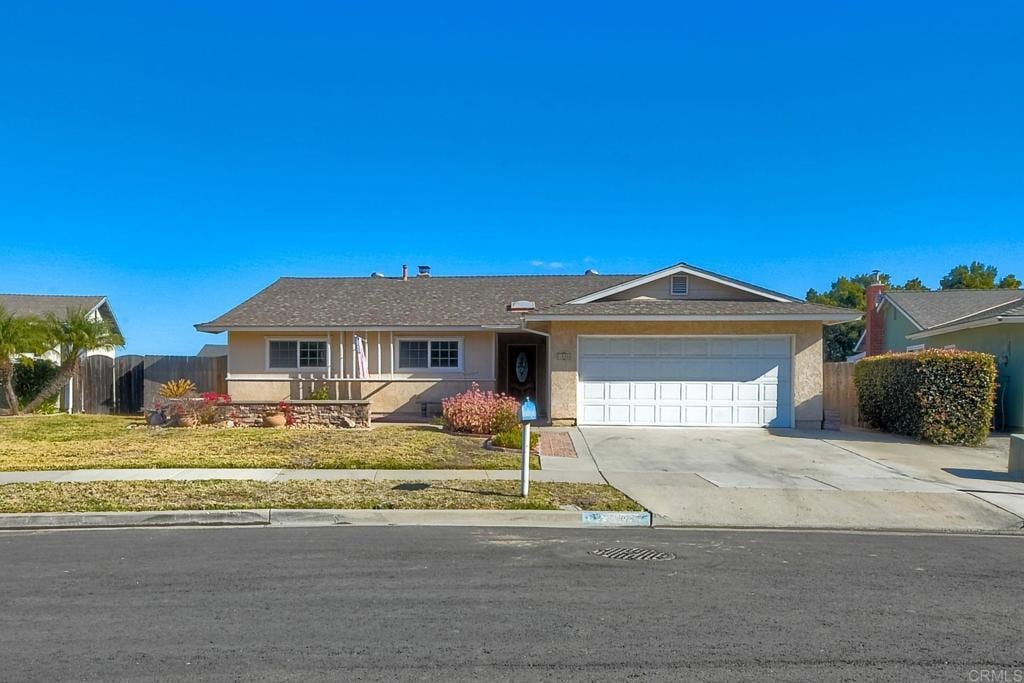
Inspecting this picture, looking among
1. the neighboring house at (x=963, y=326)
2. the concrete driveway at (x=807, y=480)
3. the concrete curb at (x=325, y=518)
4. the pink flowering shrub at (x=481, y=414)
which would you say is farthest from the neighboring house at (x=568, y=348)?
the concrete curb at (x=325, y=518)

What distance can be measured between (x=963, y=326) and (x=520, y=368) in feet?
40.0

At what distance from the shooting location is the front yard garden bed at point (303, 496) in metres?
8.50

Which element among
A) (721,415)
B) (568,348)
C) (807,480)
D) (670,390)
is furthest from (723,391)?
(807,480)

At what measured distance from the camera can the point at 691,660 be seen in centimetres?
422

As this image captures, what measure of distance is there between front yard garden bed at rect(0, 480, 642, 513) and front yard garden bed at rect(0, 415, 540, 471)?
1487 millimetres

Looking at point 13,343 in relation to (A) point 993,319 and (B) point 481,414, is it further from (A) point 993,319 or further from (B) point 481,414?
(A) point 993,319

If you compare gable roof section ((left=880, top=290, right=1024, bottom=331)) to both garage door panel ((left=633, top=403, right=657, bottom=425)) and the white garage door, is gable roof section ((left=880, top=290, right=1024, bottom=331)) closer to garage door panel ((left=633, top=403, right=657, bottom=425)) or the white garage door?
the white garage door

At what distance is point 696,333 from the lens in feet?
54.9

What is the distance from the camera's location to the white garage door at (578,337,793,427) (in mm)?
16656

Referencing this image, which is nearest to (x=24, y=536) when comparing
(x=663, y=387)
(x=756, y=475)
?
(x=756, y=475)

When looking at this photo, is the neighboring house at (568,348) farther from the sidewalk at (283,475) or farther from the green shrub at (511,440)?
the sidewalk at (283,475)

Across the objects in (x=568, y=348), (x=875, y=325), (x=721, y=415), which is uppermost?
(x=875, y=325)

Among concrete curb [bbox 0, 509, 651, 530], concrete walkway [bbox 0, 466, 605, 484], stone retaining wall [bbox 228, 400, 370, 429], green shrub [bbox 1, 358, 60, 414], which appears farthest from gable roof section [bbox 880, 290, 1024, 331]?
green shrub [bbox 1, 358, 60, 414]

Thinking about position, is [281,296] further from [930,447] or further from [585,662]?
[585,662]
